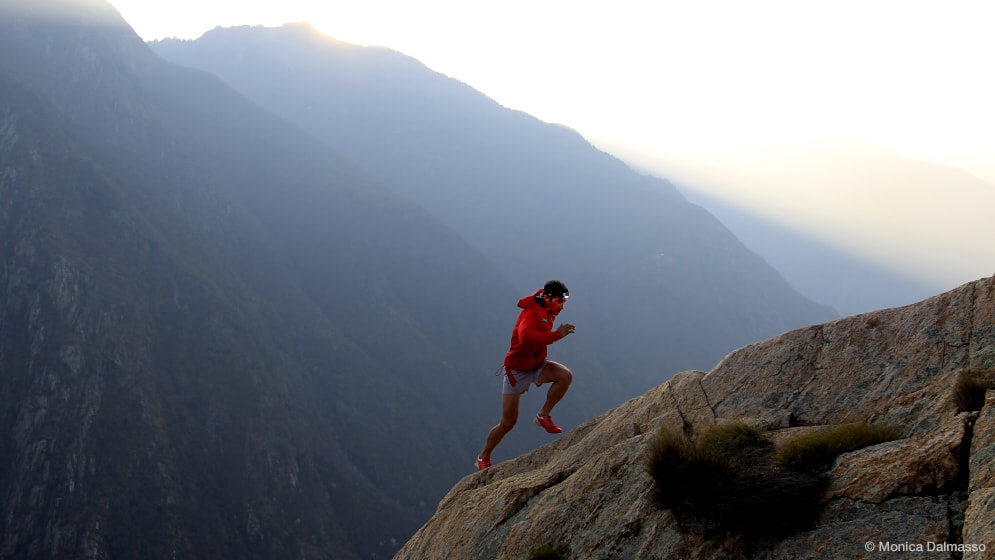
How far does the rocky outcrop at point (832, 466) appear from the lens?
484cm

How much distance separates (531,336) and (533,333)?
0.05m

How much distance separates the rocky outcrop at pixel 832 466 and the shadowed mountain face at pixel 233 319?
6855 centimetres

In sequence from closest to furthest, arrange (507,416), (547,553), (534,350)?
(547,553) < (534,350) < (507,416)

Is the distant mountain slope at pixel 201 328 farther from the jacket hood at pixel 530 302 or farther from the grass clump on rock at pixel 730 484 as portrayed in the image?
the grass clump on rock at pixel 730 484

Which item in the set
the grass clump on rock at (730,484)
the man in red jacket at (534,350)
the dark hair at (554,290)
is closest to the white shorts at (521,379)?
the man in red jacket at (534,350)

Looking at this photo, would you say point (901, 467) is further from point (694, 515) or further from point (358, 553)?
point (358, 553)

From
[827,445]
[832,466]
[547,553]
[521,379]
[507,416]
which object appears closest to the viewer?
[832,466]

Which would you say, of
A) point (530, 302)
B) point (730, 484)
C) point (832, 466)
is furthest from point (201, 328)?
point (832, 466)

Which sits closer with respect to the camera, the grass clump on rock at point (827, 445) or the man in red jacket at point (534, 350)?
the grass clump on rock at point (827, 445)

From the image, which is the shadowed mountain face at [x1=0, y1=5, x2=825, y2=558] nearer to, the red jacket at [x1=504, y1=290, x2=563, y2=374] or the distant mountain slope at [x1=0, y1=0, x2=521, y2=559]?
the distant mountain slope at [x1=0, y1=0, x2=521, y2=559]

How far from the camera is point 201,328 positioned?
89438 millimetres

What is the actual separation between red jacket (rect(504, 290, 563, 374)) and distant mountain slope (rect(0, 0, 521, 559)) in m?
68.4

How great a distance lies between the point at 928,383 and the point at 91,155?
118074 mm

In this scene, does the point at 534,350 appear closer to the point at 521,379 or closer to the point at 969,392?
the point at 521,379
